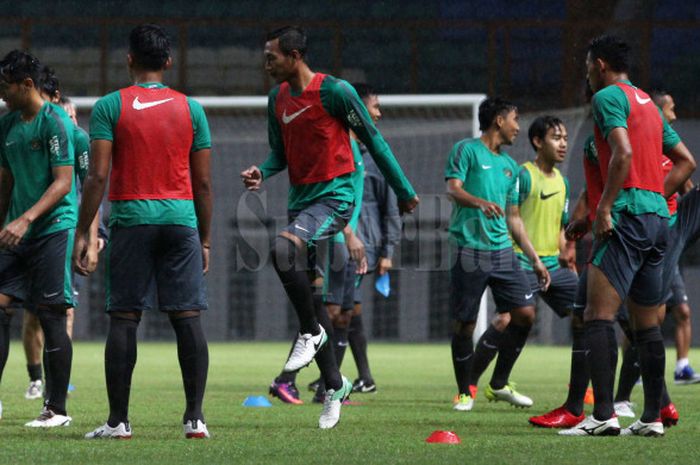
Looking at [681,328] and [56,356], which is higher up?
[56,356]

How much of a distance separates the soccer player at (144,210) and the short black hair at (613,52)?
201 cm

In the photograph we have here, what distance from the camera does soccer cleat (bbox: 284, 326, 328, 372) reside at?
20.9ft

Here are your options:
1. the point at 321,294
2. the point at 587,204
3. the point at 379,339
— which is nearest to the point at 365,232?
the point at 321,294

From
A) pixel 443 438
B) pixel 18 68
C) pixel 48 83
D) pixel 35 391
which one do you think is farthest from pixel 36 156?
pixel 35 391

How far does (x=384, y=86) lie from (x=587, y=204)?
1827 centimetres

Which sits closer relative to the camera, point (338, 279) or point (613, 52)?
point (613, 52)

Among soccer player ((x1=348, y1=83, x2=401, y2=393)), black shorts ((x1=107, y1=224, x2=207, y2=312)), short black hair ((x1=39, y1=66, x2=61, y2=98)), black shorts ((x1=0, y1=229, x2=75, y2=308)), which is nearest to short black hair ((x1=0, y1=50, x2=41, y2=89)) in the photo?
short black hair ((x1=39, y1=66, x2=61, y2=98))

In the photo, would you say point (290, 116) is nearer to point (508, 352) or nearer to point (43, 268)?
point (43, 268)

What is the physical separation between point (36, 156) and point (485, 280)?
3.21 meters

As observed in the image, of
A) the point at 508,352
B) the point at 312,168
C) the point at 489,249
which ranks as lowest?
the point at 508,352

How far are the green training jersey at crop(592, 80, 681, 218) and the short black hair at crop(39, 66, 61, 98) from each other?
2.95 m

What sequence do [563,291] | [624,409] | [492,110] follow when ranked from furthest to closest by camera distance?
[563,291] < [492,110] < [624,409]

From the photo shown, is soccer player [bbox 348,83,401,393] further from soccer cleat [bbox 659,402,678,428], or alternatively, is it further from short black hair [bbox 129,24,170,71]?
short black hair [bbox 129,24,170,71]

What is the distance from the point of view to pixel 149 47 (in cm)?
594
